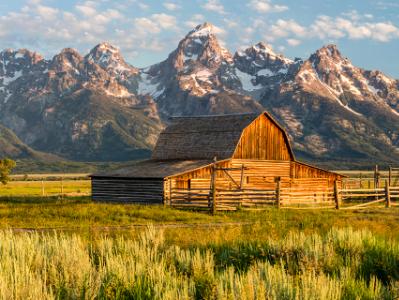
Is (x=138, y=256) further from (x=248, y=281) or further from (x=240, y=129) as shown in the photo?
(x=240, y=129)

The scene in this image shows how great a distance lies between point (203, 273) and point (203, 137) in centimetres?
3836

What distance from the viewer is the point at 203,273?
9477 mm

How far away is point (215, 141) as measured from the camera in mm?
46188

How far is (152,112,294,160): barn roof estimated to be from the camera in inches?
1783

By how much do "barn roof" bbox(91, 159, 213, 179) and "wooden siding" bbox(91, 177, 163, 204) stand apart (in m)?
0.43

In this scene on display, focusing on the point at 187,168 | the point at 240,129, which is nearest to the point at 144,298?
the point at 187,168

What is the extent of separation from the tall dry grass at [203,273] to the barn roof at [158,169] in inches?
1032

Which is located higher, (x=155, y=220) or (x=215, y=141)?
(x=215, y=141)

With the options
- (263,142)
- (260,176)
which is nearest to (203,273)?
(260,176)

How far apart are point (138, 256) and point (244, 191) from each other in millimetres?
25858

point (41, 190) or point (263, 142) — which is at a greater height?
point (263, 142)

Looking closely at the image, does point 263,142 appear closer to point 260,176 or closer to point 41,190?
point 260,176

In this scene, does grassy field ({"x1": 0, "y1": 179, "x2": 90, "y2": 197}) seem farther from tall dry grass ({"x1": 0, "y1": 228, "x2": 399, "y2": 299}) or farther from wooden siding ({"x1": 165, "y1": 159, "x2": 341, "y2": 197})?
tall dry grass ({"x1": 0, "y1": 228, "x2": 399, "y2": 299})

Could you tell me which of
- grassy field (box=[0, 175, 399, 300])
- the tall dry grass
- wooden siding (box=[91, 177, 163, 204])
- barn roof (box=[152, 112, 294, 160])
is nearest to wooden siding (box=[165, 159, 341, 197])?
wooden siding (box=[91, 177, 163, 204])
